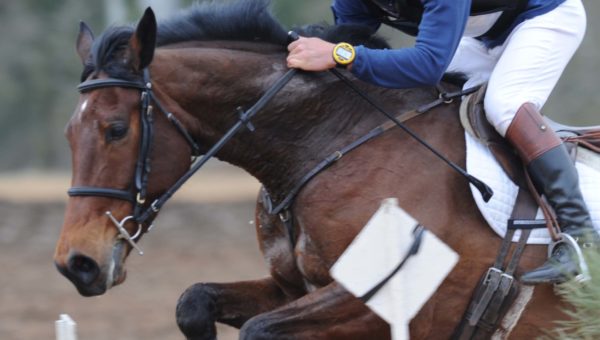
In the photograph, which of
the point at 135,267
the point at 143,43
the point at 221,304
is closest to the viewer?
the point at 143,43

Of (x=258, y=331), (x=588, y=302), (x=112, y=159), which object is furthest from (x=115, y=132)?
(x=588, y=302)

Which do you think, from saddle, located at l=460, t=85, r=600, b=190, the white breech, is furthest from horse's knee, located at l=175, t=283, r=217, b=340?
the white breech

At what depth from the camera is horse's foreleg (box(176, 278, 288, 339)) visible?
4.98 metres

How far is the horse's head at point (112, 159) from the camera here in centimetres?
431

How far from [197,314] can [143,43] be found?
4.17 ft

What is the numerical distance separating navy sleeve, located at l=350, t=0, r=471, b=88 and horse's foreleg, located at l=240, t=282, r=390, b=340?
88cm

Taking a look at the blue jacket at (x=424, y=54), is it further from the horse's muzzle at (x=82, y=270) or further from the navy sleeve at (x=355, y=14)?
the horse's muzzle at (x=82, y=270)

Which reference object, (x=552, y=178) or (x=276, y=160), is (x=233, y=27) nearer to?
(x=276, y=160)

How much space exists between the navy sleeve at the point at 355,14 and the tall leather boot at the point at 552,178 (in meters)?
0.93

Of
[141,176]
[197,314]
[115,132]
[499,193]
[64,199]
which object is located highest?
[64,199]

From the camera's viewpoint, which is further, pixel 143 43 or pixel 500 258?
pixel 500 258

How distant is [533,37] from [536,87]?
218mm

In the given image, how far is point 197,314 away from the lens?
4973 mm

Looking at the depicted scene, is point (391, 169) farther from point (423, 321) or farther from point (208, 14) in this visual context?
point (208, 14)
